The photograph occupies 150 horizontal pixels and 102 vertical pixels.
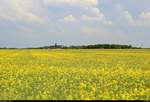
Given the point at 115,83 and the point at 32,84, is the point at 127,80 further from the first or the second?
the point at 32,84

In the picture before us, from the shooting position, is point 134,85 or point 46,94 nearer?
point 46,94

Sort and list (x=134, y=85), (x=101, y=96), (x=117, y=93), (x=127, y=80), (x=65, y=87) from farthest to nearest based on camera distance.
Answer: (x=127, y=80) < (x=134, y=85) < (x=65, y=87) < (x=117, y=93) < (x=101, y=96)

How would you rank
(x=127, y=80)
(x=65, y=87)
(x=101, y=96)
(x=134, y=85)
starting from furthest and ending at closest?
1. (x=127, y=80)
2. (x=134, y=85)
3. (x=65, y=87)
4. (x=101, y=96)

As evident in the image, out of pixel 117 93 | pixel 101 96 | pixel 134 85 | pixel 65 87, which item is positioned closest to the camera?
pixel 101 96

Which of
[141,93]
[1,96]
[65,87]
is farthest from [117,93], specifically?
[1,96]

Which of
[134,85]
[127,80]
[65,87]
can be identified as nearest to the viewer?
[65,87]

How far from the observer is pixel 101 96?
14672 mm

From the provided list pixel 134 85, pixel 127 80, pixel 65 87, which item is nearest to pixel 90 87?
pixel 65 87

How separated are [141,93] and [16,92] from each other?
389cm

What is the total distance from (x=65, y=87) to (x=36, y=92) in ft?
5.32

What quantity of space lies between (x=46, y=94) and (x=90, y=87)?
251 centimetres

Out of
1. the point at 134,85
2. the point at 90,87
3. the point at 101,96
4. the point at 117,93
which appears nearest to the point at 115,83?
the point at 134,85

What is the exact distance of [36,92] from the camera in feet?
51.8

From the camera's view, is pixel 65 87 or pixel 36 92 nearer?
pixel 36 92
